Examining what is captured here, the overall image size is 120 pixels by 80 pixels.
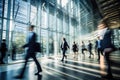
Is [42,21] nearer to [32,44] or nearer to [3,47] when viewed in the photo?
[3,47]

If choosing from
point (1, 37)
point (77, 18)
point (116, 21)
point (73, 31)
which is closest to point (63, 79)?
point (1, 37)

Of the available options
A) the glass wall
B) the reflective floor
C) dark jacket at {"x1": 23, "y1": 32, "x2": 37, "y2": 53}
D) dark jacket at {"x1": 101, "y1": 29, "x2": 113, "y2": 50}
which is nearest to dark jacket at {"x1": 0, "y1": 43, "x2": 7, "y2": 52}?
the glass wall

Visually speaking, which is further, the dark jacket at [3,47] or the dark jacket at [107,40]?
the dark jacket at [3,47]

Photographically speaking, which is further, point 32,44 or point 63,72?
point 63,72

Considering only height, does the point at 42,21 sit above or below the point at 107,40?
above

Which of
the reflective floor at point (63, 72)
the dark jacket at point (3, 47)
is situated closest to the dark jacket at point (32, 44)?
the reflective floor at point (63, 72)

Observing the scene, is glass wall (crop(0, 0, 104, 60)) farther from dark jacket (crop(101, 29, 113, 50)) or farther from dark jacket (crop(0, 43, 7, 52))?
dark jacket (crop(101, 29, 113, 50))

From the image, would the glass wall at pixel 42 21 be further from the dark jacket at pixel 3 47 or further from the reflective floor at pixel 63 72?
the reflective floor at pixel 63 72

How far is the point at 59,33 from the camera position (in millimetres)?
18516

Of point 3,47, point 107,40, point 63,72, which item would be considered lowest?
point 63,72

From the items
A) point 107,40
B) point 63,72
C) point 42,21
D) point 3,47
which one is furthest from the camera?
point 42,21

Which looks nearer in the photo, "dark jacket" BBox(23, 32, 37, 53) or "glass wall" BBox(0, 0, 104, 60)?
"dark jacket" BBox(23, 32, 37, 53)

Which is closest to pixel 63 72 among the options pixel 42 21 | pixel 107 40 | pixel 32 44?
pixel 32 44

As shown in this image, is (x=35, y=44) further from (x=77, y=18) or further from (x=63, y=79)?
(x=77, y=18)
